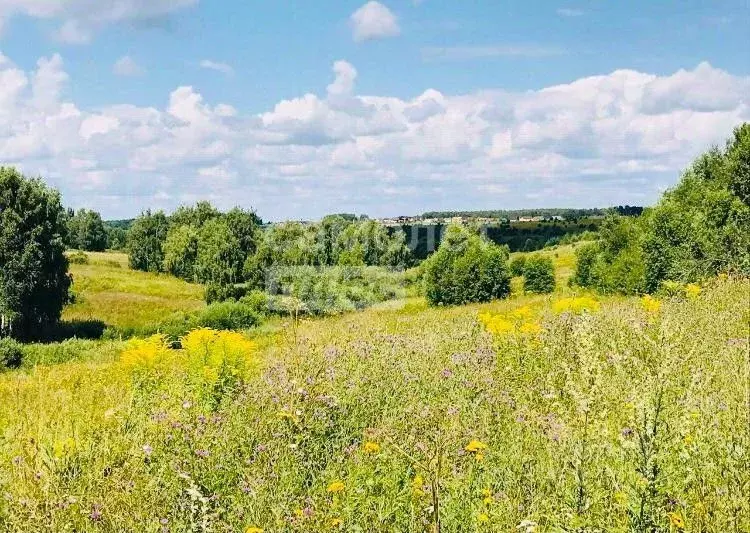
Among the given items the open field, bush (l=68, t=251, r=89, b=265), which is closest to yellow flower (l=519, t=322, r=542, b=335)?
the open field

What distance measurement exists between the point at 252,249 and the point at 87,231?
202 ft

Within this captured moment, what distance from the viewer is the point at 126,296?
58.1m

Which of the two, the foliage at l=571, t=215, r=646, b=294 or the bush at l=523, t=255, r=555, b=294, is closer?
the foliage at l=571, t=215, r=646, b=294

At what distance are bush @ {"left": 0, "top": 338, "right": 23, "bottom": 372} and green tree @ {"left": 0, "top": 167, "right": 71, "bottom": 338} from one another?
8917 mm

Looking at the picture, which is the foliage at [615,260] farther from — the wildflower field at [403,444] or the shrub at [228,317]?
the shrub at [228,317]

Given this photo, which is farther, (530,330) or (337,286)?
(337,286)

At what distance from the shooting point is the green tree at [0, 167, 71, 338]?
36969mm

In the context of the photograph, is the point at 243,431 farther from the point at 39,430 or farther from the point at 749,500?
the point at 749,500

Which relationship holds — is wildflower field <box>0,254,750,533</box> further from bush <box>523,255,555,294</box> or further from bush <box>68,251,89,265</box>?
bush <box>68,251,89,265</box>

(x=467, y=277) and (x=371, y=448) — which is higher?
(x=371, y=448)

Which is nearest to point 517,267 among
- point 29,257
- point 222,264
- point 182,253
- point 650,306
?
point 222,264

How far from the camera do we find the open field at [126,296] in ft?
161

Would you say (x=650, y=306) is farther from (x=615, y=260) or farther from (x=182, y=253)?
(x=182, y=253)

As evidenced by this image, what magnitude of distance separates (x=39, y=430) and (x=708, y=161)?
3960cm
